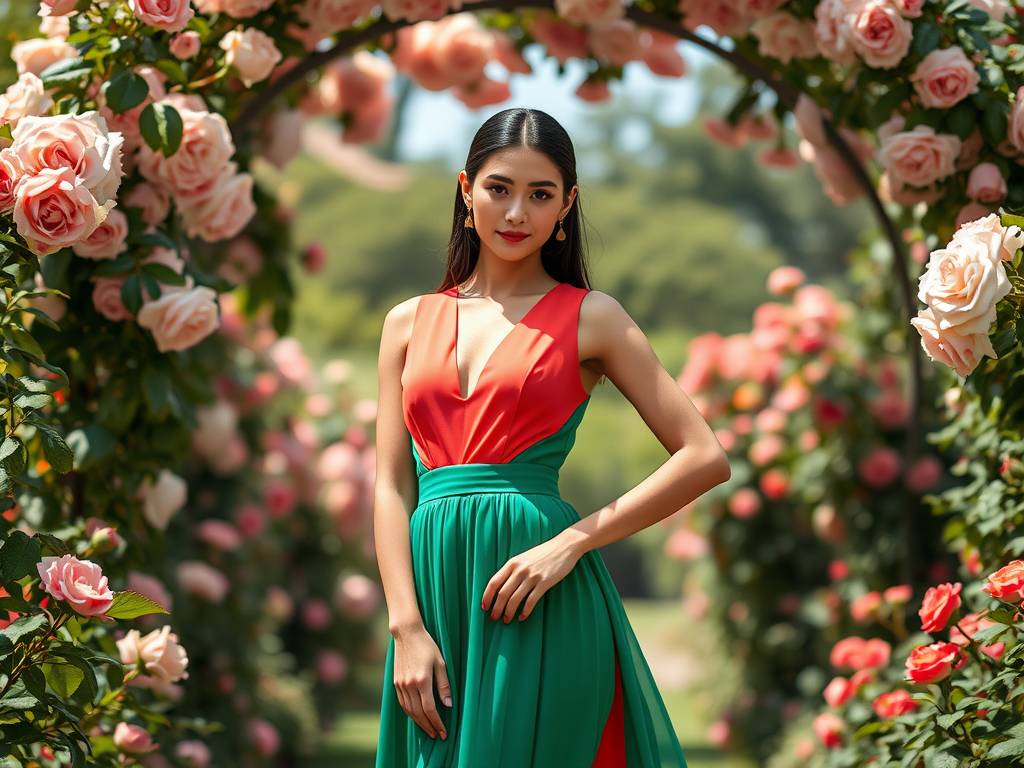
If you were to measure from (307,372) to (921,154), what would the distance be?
11.8ft

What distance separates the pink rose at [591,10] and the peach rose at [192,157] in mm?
1049

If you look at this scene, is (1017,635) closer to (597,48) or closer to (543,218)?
(543,218)

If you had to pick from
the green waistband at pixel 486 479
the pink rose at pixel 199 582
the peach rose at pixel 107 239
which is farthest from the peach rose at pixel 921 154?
the pink rose at pixel 199 582

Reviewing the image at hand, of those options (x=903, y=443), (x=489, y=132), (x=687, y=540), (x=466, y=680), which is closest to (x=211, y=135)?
(x=489, y=132)

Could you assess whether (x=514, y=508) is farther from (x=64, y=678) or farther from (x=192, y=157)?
(x=192, y=157)

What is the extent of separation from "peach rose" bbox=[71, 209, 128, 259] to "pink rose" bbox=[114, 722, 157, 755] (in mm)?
1042

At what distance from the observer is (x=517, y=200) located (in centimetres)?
200

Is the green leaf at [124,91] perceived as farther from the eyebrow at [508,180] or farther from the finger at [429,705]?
the finger at [429,705]

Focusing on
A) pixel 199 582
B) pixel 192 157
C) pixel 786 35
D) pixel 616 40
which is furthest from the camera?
pixel 199 582

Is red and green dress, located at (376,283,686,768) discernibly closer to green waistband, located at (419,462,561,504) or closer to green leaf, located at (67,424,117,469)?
green waistband, located at (419,462,561,504)

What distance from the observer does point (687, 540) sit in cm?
578

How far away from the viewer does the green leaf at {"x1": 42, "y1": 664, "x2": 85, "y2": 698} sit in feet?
6.51

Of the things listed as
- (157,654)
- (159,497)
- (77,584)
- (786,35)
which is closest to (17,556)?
(77,584)

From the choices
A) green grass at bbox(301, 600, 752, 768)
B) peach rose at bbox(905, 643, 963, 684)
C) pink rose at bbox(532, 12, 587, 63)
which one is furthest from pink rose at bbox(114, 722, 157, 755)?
green grass at bbox(301, 600, 752, 768)
